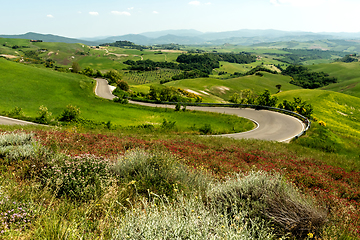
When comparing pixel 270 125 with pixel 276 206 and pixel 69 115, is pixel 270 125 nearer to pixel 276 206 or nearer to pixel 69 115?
pixel 276 206

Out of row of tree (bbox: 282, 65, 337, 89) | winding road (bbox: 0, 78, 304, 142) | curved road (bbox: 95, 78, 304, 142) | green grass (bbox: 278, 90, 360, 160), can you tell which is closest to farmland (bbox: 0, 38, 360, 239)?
winding road (bbox: 0, 78, 304, 142)

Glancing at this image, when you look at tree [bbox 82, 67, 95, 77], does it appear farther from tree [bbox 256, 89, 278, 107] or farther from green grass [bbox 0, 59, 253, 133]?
tree [bbox 256, 89, 278, 107]

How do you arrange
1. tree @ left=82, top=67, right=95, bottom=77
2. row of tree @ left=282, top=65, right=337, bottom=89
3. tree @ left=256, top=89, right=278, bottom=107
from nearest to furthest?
1. tree @ left=256, top=89, right=278, bottom=107
2. tree @ left=82, top=67, right=95, bottom=77
3. row of tree @ left=282, top=65, right=337, bottom=89

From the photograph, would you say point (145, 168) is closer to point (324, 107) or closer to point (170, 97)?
point (170, 97)

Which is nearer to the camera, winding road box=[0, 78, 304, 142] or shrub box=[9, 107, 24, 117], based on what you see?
winding road box=[0, 78, 304, 142]

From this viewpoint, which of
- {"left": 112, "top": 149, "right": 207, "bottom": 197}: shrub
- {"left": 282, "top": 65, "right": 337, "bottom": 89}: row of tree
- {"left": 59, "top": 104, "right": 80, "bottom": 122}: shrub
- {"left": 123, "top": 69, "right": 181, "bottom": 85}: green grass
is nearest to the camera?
{"left": 112, "top": 149, "right": 207, "bottom": 197}: shrub

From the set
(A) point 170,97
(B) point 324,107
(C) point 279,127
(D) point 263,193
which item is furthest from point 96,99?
(B) point 324,107

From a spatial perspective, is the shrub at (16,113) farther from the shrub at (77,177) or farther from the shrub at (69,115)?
the shrub at (77,177)

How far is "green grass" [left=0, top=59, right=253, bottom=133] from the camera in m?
31.8

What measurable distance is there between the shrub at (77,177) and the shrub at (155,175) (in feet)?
1.89

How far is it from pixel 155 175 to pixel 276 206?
3531 mm

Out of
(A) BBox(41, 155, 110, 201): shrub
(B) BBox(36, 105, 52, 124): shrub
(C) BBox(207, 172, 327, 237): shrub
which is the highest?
(A) BBox(41, 155, 110, 201): shrub

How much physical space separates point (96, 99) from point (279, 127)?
120ft

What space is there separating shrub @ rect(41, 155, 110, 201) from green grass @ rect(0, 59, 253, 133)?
2169 centimetres
